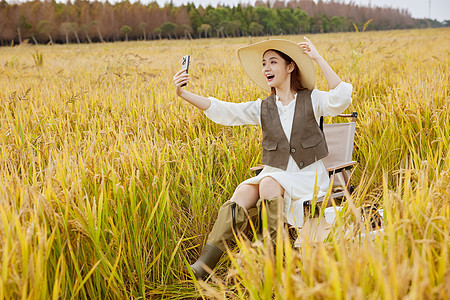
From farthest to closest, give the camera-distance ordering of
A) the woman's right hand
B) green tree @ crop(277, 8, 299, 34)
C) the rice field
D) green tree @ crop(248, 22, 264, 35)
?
1. green tree @ crop(277, 8, 299, 34)
2. green tree @ crop(248, 22, 264, 35)
3. the woman's right hand
4. the rice field

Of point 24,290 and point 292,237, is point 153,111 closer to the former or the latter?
point 292,237

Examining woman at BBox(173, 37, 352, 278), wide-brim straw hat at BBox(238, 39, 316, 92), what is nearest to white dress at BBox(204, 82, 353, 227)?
woman at BBox(173, 37, 352, 278)

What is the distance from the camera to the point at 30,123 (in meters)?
3.26

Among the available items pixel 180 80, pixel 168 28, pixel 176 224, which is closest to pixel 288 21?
pixel 168 28

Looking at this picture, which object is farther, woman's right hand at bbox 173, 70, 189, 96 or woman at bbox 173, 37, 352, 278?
woman's right hand at bbox 173, 70, 189, 96

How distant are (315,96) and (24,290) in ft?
6.22

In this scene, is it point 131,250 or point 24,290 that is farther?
point 131,250

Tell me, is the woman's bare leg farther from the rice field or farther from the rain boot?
the rice field

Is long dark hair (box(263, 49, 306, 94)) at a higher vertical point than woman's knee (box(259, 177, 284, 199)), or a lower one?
higher

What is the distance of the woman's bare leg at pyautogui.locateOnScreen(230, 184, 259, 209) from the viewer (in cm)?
208

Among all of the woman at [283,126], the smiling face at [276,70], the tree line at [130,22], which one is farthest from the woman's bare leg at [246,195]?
the tree line at [130,22]

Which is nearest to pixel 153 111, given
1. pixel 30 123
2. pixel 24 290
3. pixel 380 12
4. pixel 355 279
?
pixel 30 123

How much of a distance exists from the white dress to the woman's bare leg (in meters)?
0.04

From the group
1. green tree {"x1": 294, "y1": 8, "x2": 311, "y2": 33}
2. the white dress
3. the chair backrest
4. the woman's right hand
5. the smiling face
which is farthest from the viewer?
green tree {"x1": 294, "y1": 8, "x2": 311, "y2": 33}
